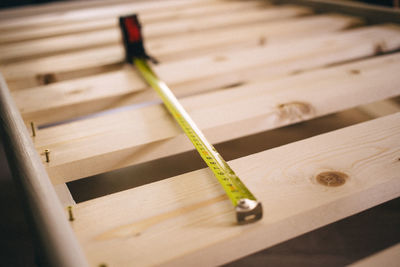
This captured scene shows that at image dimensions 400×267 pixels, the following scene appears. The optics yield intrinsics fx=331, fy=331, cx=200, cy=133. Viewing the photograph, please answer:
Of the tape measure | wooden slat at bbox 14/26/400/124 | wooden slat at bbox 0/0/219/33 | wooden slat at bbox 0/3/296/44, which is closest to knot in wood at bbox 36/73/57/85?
wooden slat at bbox 14/26/400/124

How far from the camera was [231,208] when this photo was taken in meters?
0.55

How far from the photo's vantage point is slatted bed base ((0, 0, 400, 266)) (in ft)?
1.66

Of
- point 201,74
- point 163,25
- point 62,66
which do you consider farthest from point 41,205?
point 163,25

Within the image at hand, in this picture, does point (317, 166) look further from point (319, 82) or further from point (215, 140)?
point (319, 82)

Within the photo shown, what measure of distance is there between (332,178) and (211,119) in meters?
0.33

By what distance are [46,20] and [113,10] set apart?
448mm

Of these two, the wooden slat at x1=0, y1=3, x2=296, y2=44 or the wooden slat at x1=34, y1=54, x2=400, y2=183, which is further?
the wooden slat at x1=0, y1=3, x2=296, y2=44

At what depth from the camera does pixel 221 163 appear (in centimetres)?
62

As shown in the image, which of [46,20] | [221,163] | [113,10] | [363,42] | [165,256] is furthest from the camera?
[113,10]

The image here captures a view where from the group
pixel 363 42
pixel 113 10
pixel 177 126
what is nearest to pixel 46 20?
pixel 113 10

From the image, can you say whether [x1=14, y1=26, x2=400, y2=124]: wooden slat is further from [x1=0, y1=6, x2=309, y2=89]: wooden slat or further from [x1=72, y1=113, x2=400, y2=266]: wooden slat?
[x1=72, y1=113, x2=400, y2=266]: wooden slat

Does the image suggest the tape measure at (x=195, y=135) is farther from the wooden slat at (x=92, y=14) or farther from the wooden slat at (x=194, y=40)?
the wooden slat at (x=92, y=14)

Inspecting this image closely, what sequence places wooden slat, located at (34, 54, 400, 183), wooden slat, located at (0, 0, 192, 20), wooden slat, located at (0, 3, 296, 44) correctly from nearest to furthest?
wooden slat, located at (34, 54, 400, 183) < wooden slat, located at (0, 3, 296, 44) < wooden slat, located at (0, 0, 192, 20)

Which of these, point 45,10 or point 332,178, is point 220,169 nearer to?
point 332,178
